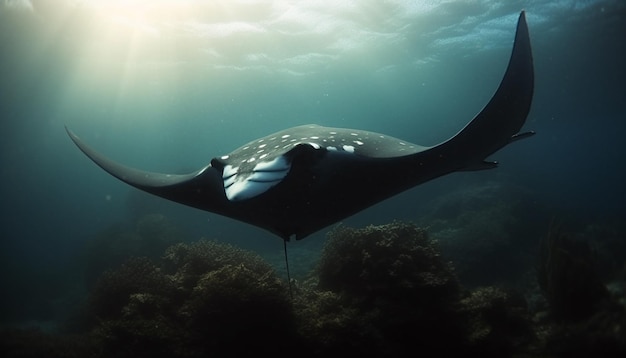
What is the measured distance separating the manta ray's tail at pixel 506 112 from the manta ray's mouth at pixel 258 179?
5.43 ft

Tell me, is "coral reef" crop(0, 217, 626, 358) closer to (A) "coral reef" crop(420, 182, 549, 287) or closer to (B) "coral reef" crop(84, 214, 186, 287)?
(A) "coral reef" crop(420, 182, 549, 287)

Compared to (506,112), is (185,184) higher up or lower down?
lower down

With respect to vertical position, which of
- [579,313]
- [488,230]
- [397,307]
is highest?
[397,307]

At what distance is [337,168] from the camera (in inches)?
138

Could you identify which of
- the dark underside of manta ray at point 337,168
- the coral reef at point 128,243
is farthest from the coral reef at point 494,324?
the coral reef at point 128,243

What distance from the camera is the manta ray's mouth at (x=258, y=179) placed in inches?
117

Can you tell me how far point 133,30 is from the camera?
24375 mm

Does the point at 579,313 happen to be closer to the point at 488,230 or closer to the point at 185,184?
the point at 185,184

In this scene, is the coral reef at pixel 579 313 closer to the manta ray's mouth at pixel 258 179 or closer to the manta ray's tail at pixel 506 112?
the manta ray's tail at pixel 506 112

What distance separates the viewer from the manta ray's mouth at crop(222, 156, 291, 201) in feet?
9.79

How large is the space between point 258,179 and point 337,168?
0.86m

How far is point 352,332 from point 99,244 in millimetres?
18068

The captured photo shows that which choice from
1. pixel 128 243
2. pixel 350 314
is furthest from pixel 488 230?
pixel 128 243

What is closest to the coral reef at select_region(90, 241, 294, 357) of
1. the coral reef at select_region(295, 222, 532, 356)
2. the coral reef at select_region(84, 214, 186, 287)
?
the coral reef at select_region(295, 222, 532, 356)
